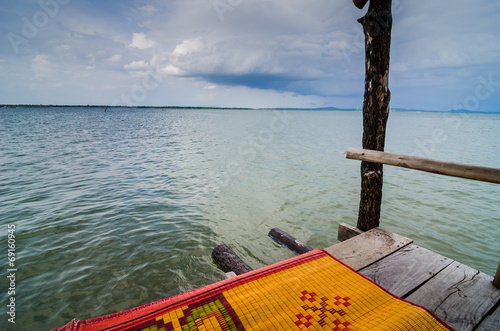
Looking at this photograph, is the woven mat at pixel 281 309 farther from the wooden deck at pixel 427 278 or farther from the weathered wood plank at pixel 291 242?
the weathered wood plank at pixel 291 242

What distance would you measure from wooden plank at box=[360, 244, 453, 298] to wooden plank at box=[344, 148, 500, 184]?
1333 mm

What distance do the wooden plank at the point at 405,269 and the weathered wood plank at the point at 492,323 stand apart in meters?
0.62

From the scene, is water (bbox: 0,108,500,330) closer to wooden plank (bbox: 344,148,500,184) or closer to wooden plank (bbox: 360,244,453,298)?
wooden plank (bbox: 360,244,453,298)

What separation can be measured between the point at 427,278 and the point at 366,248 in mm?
834

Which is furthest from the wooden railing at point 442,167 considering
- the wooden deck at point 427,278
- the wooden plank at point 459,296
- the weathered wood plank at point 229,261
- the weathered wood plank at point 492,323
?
the weathered wood plank at point 229,261

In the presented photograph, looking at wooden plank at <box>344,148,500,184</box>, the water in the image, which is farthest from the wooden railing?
the water

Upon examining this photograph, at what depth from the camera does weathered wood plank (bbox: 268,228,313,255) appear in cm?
435

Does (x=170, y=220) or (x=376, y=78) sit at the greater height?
(x=376, y=78)

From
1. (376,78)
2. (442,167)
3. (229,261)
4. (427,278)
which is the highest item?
(376,78)

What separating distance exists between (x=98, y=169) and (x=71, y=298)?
9.10 m

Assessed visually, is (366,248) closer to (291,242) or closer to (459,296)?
(459,296)

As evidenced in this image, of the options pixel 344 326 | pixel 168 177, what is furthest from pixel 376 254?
pixel 168 177

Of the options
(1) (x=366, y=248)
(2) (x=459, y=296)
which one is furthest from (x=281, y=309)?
(2) (x=459, y=296)

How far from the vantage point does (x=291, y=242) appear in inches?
185
